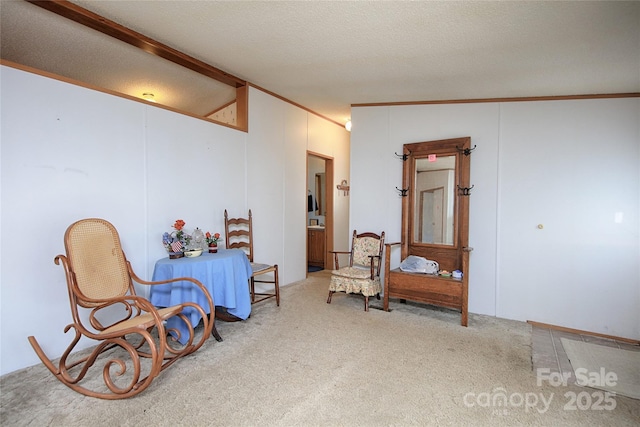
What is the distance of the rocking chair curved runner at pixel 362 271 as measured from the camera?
3.83m

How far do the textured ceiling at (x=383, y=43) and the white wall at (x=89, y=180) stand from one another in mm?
727

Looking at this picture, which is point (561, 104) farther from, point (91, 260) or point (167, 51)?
point (91, 260)

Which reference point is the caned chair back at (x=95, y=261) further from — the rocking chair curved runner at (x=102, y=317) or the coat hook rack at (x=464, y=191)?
the coat hook rack at (x=464, y=191)

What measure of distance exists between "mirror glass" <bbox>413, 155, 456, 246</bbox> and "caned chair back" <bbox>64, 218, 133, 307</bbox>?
3.28 meters

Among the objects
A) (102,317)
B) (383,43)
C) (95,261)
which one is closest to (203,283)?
(95,261)

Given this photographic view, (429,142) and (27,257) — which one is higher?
(429,142)

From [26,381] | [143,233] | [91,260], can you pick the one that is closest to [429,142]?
[143,233]

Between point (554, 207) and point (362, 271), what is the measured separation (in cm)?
226

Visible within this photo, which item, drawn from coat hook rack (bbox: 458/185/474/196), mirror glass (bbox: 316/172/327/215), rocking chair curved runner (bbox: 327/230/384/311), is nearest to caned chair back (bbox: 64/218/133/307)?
rocking chair curved runner (bbox: 327/230/384/311)

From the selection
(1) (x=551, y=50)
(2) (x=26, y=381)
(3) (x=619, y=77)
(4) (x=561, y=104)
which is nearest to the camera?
(2) (x=26, y=381)

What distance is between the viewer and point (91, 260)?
7.91 ft

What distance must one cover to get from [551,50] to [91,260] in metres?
4.13

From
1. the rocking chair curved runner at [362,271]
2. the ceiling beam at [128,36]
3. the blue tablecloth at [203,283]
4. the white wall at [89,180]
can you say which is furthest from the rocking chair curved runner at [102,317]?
the rocking chair curved runner at [362,271]

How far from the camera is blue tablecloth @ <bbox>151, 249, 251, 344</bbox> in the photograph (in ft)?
9.12
